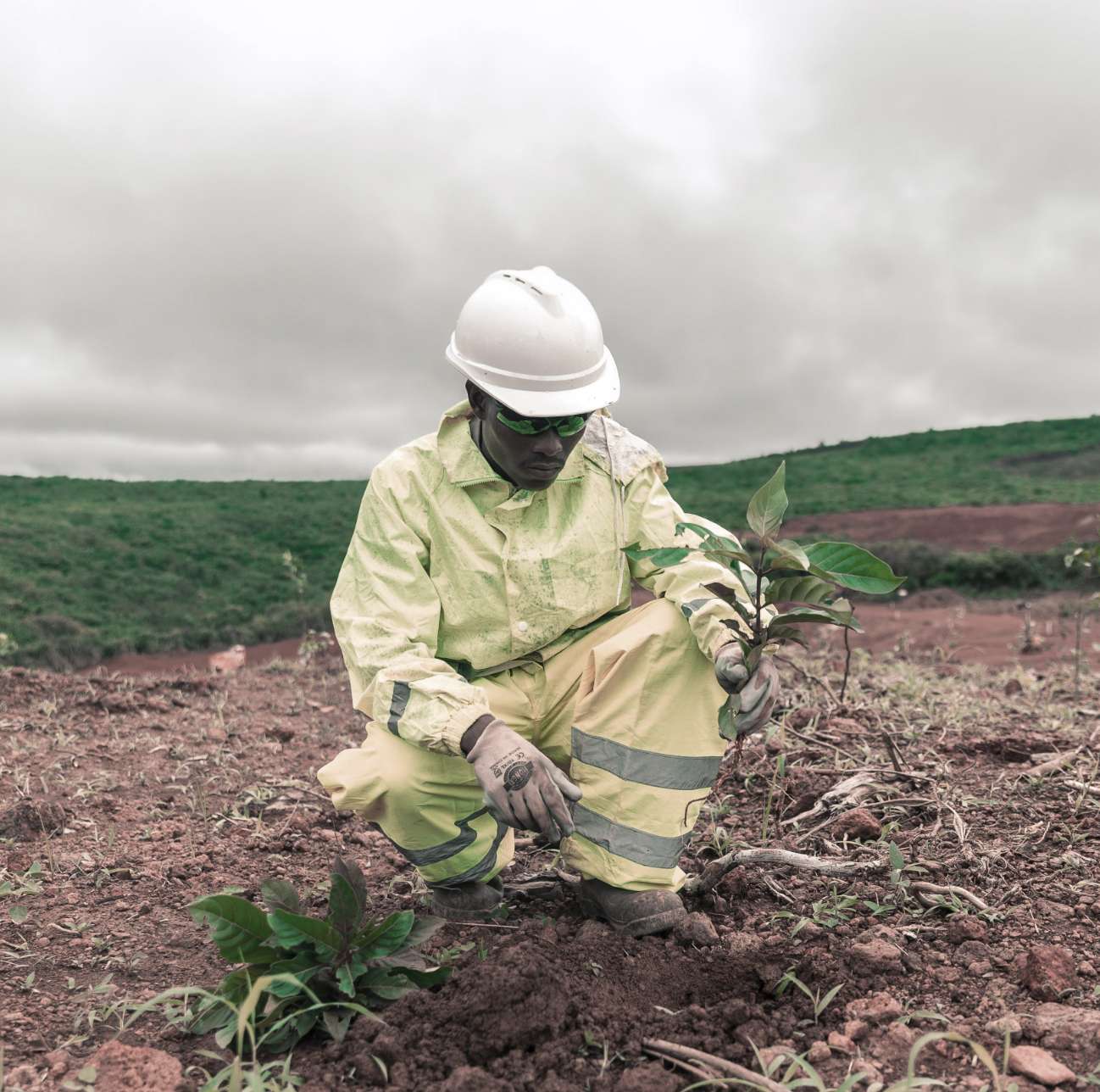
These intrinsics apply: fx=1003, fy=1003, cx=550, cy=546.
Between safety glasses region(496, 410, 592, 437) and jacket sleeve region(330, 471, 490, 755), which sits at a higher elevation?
safety glasses region(496, 410, 592, 437)

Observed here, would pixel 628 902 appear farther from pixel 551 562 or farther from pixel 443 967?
pixel 551 562

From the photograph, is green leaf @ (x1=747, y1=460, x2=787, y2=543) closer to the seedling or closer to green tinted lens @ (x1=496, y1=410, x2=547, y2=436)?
green tinted lens @ (x1=496, y1=410, x2=547, y2=436)

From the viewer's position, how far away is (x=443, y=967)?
167 cm

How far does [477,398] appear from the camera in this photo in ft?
7.07

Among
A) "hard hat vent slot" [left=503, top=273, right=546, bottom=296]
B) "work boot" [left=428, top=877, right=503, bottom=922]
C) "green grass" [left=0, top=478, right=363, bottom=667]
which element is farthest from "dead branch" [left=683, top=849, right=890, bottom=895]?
"green grass" [left=0, top=478, right=363, bottom=667]

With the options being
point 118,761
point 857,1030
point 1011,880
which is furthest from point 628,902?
point 118,761

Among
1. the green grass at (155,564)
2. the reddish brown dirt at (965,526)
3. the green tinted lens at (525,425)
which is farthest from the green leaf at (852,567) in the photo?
the reddish brown dirt at (965,526)

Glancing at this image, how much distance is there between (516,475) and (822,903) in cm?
107

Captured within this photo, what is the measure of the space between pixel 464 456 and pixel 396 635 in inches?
17.1

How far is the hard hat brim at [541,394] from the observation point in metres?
1.99

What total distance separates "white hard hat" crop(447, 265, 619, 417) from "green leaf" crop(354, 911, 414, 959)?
37.6 inches

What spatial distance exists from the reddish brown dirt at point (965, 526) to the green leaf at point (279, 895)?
58.5 ft

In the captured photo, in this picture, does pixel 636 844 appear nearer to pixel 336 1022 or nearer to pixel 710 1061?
pixel 710 1061

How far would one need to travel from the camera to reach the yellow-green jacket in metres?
2.01
